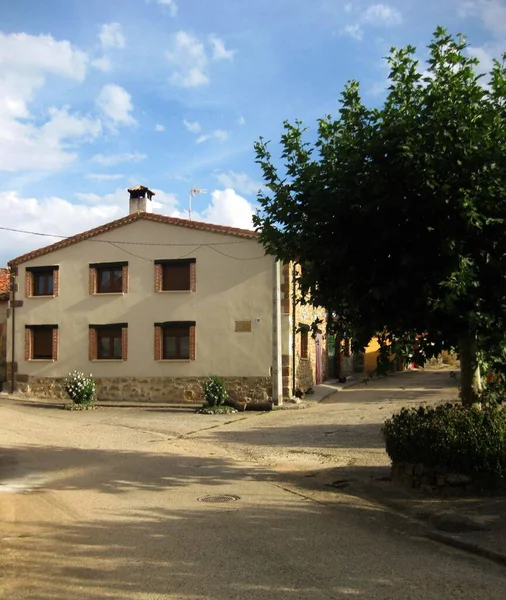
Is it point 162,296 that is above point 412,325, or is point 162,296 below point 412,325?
above

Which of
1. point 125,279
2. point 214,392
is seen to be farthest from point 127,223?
point 214,392

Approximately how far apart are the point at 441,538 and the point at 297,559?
161 cm

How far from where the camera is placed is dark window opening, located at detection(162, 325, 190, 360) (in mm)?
21531

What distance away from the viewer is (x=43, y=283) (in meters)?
23.9

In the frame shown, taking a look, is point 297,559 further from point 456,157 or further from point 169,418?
point 169,418

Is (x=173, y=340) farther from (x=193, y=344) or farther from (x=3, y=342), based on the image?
(x=3, y=342)

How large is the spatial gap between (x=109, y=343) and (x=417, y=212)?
1731cm

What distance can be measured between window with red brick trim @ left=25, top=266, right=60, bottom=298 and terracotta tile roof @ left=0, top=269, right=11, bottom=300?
5.17ft

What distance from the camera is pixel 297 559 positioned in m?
5.09

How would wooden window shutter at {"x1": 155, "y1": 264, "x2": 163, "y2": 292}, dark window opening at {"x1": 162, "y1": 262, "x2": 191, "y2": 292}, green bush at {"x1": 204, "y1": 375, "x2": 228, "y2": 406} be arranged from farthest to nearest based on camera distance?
wooden window shutter at {"x1": 155, "y1": 264, "x2": 163, "y2": 292}
dark window opening at {"x1": 162, "y1": 262, "x2": 191, "y2": 292}
green bush at {"x1": 204, "y1": 375, "x2": 228, "y2": 406}

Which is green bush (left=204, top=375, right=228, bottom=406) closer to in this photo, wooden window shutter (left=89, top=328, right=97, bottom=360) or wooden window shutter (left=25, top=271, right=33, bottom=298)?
wooden window shutter (left=89, top=328, right=97, bottom=360)

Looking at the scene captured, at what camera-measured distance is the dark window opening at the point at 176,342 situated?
70.6 ft

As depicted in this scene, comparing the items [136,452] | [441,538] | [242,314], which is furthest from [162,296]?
[441,538]

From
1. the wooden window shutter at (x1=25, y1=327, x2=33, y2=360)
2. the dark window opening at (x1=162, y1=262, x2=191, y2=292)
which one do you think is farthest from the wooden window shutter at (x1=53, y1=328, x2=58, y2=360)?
the dark window opening at (x1=162, y1=262, x2=191, y2=292)
